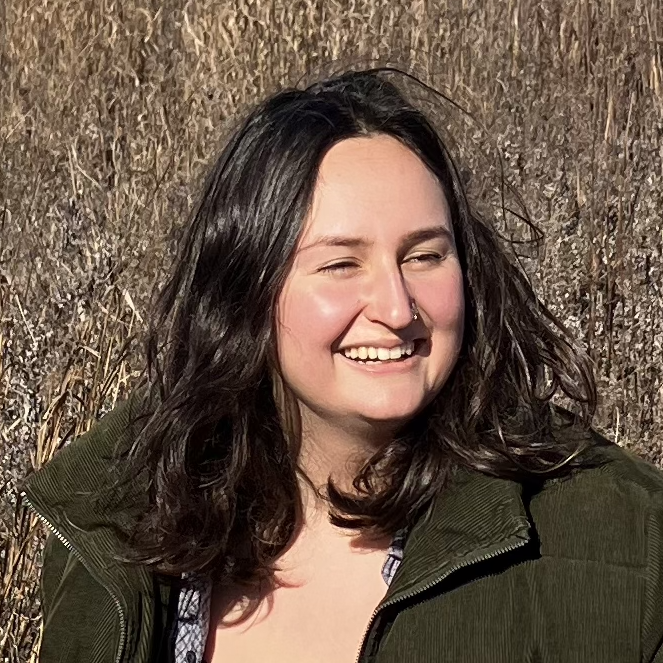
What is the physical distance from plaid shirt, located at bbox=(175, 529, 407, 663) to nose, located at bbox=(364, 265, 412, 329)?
38cm

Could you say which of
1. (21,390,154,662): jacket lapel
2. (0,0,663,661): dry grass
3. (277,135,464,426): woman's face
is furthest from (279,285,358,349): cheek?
(0,0,663,661): dry grass

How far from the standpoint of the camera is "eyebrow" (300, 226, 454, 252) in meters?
1.67

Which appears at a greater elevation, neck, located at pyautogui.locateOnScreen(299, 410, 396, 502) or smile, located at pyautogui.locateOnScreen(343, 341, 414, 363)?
smile, located at pyautogui.locateOnScreen(343, 341, 414, 363)

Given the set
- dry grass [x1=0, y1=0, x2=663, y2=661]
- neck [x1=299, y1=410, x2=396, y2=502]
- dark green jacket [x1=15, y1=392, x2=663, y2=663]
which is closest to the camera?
dark green jacket [x1=15, y1=392, x2=663, y2=663]

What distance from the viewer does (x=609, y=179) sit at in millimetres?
3688

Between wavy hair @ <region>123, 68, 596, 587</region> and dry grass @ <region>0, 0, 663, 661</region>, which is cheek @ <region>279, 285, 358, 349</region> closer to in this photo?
wavy hair @ <region>123, 68, 596, 587</region>

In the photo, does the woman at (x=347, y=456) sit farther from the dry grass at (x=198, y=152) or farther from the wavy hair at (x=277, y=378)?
the dry grass at (x=198, y=152)

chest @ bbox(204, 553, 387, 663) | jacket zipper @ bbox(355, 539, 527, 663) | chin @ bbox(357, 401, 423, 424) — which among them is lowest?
chest @ bbox(204, 553, 387, 663)

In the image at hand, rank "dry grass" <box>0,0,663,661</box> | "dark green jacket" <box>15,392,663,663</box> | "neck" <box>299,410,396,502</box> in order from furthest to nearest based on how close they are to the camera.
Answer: "dry grass" <box>0,0,663,661</box> → "neck" <box>299,410,396,502</box> → "dark green jacket" <box>15,392,663,663</box>

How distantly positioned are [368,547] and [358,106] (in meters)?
0.70

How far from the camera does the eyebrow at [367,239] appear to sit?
1673mm

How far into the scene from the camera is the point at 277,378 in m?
1.91

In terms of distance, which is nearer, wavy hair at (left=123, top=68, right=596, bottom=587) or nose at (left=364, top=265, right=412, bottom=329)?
nose at (left=364, top=265, right=412, bottom=329)

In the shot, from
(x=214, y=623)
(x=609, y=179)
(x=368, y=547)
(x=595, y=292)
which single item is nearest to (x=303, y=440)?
(x=368, y=547)
